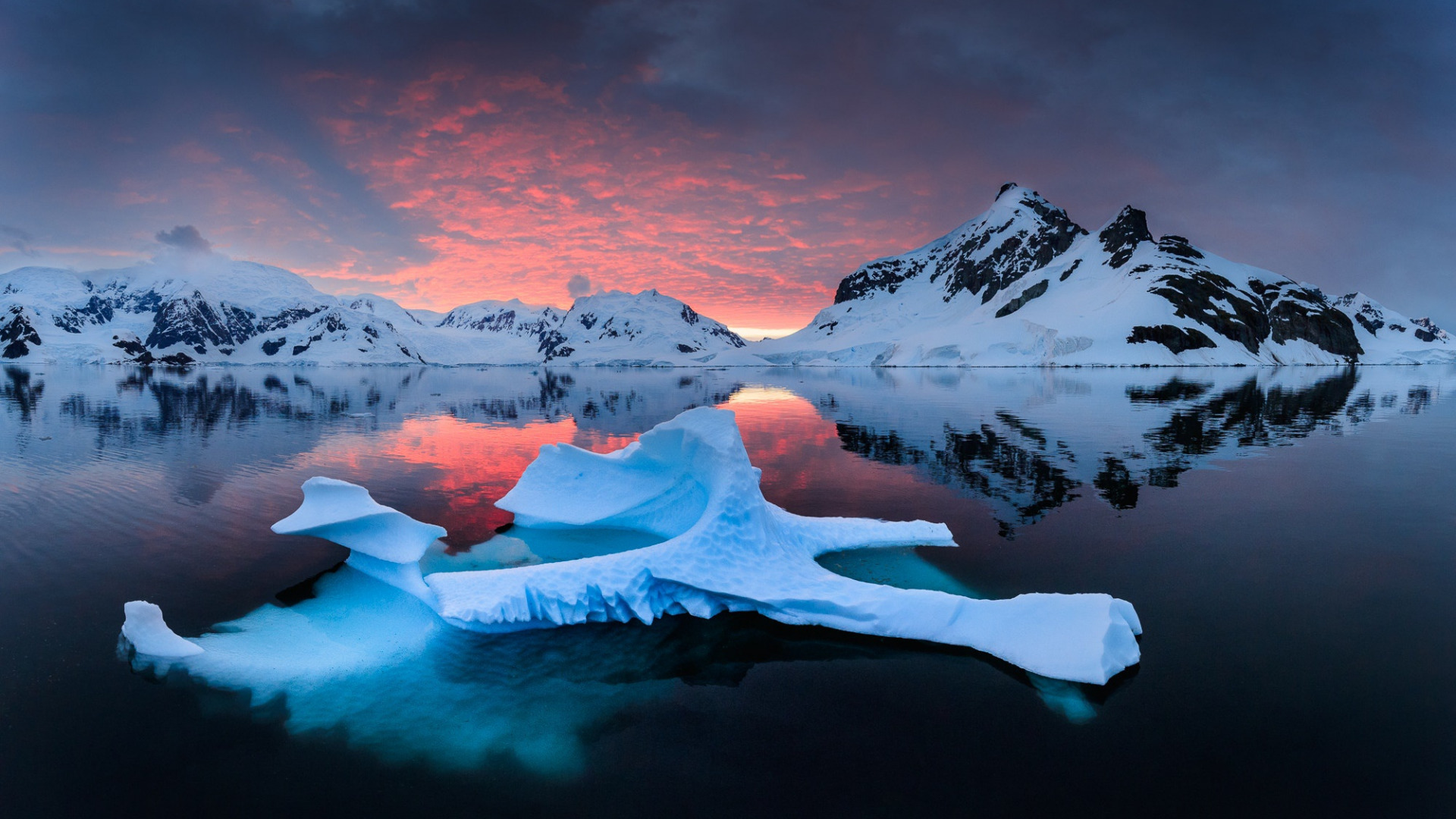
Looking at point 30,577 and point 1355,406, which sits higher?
point 1355,406

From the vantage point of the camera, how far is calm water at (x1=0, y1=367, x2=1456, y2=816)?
229 inches

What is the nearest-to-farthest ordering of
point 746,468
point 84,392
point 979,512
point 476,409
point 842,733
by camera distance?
point 842,733 < point 746,468 < point 979,512 < point 476,409 < point 84,392

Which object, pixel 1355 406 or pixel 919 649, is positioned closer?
pixel 919 649

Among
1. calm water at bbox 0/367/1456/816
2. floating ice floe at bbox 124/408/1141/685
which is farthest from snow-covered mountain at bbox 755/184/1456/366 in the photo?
floating ice floe at bbox 124/408/1141/685

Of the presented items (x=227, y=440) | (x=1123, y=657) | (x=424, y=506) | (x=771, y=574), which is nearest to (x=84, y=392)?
(x=227, y=440)

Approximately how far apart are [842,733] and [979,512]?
980 cm

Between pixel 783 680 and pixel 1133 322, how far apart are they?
142 meters

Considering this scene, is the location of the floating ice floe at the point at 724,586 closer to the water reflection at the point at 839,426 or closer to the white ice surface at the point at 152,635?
the white ice surface at the point at 152,635

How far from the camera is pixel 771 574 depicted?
10.2 m

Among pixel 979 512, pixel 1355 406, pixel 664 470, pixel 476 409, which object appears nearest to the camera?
pixel 664 470

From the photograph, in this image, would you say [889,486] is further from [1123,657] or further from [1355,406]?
[1355,406]

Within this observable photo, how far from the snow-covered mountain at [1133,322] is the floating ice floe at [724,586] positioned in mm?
126643

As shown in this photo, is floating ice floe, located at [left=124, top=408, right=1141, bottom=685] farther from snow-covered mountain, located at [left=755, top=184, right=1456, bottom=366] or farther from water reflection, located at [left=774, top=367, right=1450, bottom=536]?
snow-covered mountain, located at [left=755, top=184, right=1456, bottom=366]

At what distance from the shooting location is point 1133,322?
123 metres
